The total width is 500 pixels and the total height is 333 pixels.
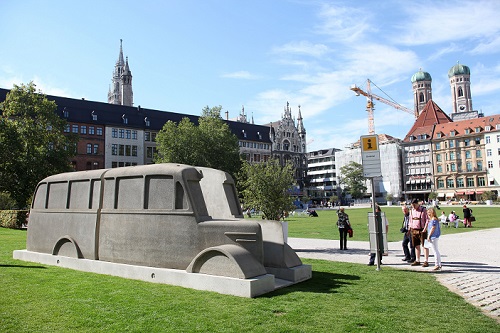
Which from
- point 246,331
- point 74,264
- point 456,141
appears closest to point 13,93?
point 74,264

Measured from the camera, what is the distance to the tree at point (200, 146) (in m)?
60.5

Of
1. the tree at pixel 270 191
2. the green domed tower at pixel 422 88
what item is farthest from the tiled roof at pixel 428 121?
the tree at pixel 270 191

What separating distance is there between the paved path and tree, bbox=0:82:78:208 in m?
Result: 32.3

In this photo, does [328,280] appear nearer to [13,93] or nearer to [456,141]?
[13,93]

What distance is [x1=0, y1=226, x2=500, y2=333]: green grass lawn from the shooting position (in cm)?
600

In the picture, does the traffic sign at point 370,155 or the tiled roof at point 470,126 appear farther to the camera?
the tiled roof at point 470,126

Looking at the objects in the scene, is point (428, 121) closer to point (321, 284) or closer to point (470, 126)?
point (470, 126)

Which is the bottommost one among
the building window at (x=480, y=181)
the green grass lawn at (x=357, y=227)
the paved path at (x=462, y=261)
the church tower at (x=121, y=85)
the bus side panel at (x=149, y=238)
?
the paved path at (x=462, y=261)

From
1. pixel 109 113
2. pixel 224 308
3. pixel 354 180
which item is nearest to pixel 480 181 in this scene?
pixel 354 180

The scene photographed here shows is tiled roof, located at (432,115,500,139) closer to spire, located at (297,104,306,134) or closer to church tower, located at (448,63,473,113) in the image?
spire, located at (297,104,306,134)

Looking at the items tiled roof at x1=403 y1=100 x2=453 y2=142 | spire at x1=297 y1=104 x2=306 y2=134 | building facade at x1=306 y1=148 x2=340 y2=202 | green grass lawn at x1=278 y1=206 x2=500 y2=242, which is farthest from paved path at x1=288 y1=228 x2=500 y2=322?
building facade at x1=306 y1=148 x2=340 y2=202

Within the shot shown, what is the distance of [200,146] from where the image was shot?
61.2 m

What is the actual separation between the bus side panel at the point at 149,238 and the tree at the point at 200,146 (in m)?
49.0

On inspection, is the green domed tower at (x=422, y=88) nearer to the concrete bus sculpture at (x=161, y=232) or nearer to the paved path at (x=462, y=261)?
the paved path at (x=462, y=261)
